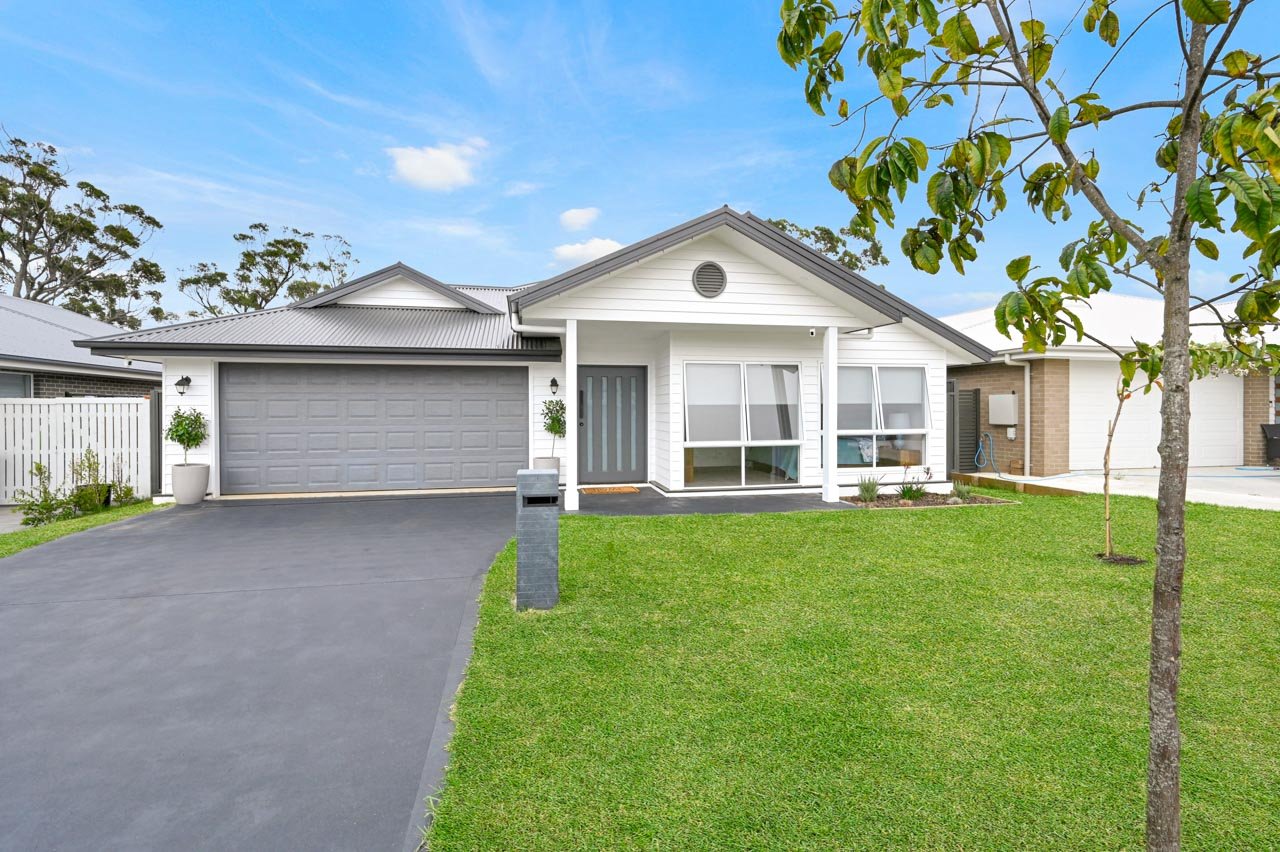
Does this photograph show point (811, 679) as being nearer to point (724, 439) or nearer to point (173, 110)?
point (724, 439)

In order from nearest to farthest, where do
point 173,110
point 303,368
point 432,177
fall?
point 303,368, point 173,110, point 432,177

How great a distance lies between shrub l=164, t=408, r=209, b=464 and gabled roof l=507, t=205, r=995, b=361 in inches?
225

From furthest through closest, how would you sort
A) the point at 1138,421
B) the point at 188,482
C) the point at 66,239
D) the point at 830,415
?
the point at 66,239, the point at 1138,421, the point at 188,482, the point at 830,415

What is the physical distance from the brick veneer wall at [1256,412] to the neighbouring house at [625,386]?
25.6ft

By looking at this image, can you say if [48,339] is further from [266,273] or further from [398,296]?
[266,273]

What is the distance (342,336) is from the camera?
35.5ft

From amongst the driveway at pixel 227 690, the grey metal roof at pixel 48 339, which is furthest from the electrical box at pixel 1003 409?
the grey metal roof at pixel 48 339

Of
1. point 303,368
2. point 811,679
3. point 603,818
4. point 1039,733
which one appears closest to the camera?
point 603,818

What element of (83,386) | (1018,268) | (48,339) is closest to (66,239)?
(48,339)

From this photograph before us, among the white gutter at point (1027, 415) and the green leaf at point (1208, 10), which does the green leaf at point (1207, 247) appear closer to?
the green leaf at point (1208, 10)

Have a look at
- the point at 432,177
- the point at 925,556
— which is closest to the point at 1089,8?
the point at 925,556

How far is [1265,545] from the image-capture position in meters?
6.61

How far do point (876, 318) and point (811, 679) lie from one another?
7418 millimetres

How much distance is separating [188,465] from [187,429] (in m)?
0.58
